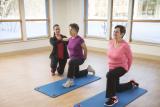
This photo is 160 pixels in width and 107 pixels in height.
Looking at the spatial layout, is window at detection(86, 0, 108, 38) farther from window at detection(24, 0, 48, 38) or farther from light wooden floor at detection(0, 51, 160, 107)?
window at detection(24, 0, 48, 38)

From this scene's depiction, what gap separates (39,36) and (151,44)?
379 centimetres

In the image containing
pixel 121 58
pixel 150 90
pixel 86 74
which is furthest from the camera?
pixel 86 74

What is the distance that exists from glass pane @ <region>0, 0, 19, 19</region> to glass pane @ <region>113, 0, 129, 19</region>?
315cm

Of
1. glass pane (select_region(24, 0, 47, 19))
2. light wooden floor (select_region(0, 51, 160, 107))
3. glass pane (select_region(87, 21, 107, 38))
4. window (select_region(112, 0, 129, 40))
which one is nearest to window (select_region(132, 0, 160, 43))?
window (select_region(112, 0, 129, 40))

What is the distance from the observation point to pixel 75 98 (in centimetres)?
290

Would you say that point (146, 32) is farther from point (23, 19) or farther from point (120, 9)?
point (23, 19)

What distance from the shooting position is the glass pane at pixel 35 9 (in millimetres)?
6300

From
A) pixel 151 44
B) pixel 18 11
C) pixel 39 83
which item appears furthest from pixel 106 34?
pixel 39 83

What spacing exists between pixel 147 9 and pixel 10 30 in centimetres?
424

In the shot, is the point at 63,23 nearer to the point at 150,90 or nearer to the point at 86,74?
the point at 86,74

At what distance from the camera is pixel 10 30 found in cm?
595

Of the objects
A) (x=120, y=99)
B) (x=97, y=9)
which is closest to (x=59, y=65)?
(x=120, y=99)

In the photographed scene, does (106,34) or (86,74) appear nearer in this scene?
(86,74)

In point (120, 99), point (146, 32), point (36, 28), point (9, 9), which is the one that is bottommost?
point (120, 99)
